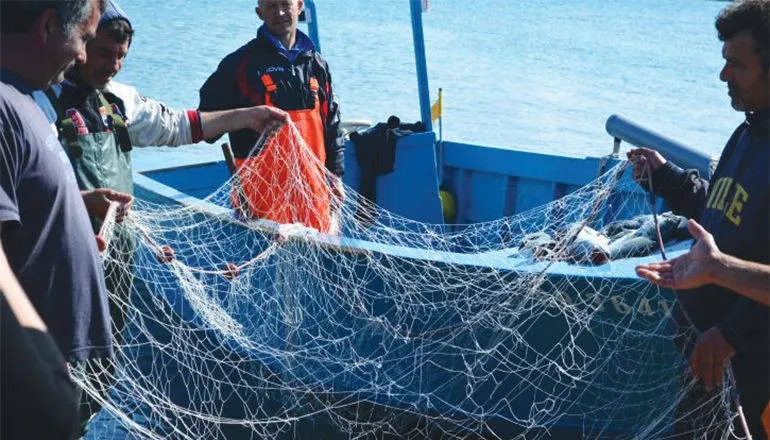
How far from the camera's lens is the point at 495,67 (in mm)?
21297

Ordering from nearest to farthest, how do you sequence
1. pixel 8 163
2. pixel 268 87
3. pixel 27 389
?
pixel 27 389
pixel 8 163
pixel 268 87

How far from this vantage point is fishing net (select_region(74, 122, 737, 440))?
3.91m

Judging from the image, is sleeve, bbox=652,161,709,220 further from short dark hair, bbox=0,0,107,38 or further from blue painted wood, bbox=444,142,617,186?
blue painted wood, bbox=444,142,617,186

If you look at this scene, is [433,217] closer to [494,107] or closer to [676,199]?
[676,199]

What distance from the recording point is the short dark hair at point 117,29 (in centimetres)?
322

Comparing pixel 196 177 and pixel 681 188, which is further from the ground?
pixel 681 188

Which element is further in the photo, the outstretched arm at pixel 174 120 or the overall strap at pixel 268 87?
the overall strap at pixel 268 87

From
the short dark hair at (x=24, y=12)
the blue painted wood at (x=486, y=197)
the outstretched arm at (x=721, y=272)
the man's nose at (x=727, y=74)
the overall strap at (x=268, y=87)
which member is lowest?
the blue painted wood at (x=486, y=197)

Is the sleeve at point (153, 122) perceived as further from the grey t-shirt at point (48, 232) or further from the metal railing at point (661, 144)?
the metal railing at point (661, 144)

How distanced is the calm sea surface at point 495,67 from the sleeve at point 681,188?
Answer: 8.74 meters

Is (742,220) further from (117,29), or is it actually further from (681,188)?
(117,29)

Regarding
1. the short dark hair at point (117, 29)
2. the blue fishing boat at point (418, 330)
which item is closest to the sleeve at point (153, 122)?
the short dark hair at point (117, 29)

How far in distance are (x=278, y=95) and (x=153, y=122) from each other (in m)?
1.17

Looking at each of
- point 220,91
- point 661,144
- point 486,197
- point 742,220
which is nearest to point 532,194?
point 486,197
